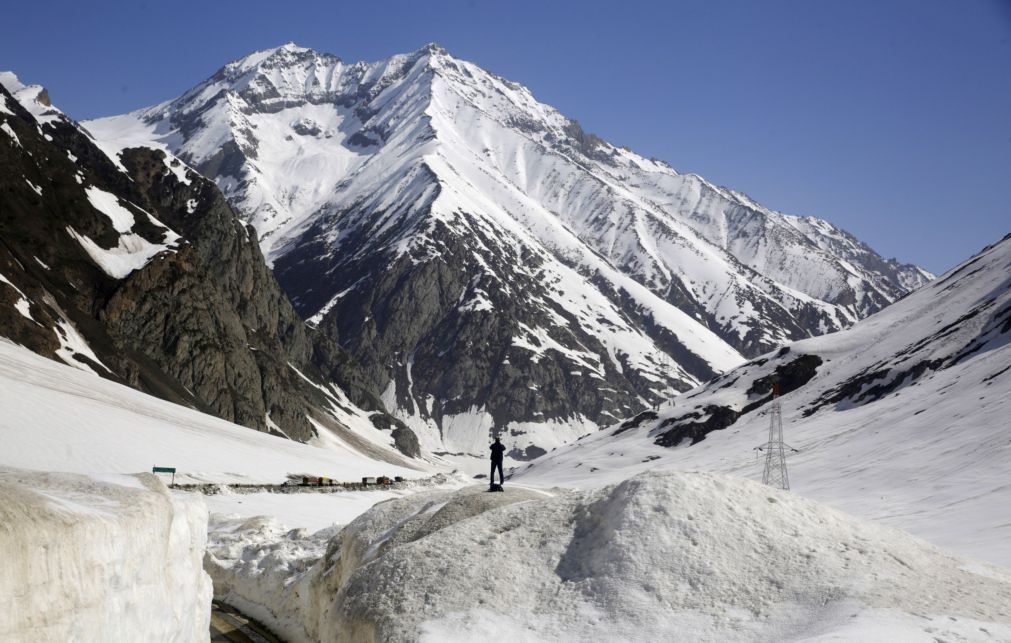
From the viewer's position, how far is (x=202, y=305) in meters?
139

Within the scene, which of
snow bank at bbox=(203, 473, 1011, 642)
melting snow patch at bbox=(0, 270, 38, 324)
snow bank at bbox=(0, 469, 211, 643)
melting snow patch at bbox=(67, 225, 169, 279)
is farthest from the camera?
melting snow patch at bbox=(67, 225, 169, 279)

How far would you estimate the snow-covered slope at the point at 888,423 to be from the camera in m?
57.5

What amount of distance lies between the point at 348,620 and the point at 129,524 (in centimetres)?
465

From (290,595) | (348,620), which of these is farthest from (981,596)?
(290,595)

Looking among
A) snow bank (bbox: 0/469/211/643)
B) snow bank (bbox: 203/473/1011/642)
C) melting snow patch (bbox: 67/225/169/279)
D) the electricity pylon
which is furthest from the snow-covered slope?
melting snow patch (bbox: 67/225/169/279)

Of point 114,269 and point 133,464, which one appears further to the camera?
point 114,269

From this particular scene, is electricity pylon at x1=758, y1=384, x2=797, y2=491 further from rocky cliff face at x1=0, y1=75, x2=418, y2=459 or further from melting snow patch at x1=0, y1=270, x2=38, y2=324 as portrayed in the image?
melting snow patch at x1=0, y1=270, x2=38, y2=324

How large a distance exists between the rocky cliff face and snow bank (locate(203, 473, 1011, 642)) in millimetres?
83841

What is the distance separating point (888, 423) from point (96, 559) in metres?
101

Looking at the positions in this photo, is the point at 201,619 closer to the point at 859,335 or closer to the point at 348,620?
the point at 348,620

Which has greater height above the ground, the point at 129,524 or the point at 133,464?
the point at 133,464

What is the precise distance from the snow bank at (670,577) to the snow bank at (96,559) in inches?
122

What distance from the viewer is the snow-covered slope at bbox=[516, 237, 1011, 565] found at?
57.5m

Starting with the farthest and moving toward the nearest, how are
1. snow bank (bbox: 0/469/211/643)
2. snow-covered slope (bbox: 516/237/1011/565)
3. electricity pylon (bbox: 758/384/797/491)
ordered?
electricity pylon (bbox: 758/384/797/491)
snow-covered slope (bbox: 516/237/1011/565)
snow bank (bbox: 0/469/211/643)
